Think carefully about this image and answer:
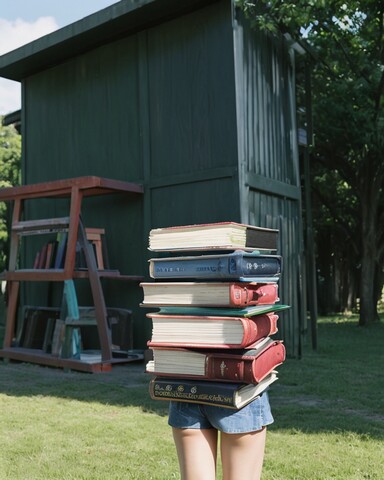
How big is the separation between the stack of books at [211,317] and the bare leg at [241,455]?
143 mm

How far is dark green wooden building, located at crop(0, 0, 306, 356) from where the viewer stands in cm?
905

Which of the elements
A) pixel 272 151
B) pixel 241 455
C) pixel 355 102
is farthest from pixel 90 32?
pixel 241 455

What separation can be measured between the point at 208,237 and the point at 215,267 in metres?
0.12

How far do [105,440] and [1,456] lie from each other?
794 mm

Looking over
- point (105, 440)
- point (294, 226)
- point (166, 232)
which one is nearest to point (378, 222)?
point (294, 226)

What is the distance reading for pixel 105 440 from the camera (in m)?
4.89

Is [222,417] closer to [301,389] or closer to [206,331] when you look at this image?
[206,331]

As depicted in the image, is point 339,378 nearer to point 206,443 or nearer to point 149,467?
point 149,467

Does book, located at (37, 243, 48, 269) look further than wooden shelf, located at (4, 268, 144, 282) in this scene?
Yes

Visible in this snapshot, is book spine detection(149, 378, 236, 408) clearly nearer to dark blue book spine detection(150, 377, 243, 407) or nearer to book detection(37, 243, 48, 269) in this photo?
dark blue book spine detection(150, 377, 243, 407)

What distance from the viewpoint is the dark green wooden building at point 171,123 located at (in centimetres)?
905

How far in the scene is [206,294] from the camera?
2410 mm

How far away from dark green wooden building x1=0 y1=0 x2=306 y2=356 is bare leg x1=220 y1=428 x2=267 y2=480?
6.41 m

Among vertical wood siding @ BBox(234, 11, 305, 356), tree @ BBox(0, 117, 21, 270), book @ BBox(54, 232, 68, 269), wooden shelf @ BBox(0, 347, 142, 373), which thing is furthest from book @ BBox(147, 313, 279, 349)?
tree @ BBox(0, 117, 21, 270)
